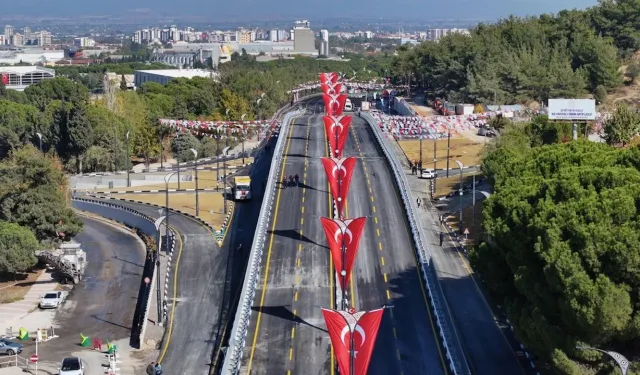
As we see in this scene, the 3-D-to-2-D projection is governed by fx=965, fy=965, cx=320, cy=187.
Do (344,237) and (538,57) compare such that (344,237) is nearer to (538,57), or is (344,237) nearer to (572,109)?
(572,109)

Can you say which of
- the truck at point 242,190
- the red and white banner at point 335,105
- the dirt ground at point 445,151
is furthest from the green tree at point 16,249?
the red and white banner at point 335,105

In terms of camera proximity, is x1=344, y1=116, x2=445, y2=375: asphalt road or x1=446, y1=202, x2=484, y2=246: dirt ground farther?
x1=446, y1=202, x2=484, y2=246: dirt ground

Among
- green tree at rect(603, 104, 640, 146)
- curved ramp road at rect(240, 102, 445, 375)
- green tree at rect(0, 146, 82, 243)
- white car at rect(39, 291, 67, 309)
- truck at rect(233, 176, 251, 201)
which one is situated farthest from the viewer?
green tree at rect(603, 104, 640, 146)

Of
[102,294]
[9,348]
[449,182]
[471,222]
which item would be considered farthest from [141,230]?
[449,182]

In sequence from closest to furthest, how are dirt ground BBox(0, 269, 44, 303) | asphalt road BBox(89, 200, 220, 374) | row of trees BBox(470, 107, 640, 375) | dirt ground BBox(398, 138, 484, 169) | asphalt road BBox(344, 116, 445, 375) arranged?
row of trees BBox(470, 107, 640, 375)
asphalt road BBox(344, 116, 445, 375)
asphalt road BBox(89, 200, 220, 374)
dirt ground BBox(0, 269, 44, 303)
dirt ground BBox(398, 138, 484, 169)

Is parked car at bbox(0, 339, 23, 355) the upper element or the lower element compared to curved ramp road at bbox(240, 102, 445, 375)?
lower

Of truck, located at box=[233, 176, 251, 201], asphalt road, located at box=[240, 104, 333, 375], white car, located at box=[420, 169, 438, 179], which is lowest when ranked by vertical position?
asphalt road, located at box=[240, 104, 333, 375]

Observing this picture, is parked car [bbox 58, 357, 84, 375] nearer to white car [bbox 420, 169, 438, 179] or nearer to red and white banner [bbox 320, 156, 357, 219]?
red and white banner [bbox 320, 156, 357, 219]

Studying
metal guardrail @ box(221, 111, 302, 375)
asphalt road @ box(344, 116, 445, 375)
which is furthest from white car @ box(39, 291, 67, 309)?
asphalt road @ box(344, 116, 445, 375)
